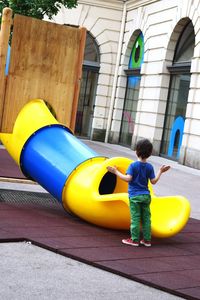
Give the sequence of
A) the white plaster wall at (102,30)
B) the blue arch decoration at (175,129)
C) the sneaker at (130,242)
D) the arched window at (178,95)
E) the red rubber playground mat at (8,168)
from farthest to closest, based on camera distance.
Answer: the white plaster wall at (102,30)
the blue arch decoration at (175,129)
the arched window at (178,95)
the red rubber playground mat at (8,168)
the sneaker at (130,242)

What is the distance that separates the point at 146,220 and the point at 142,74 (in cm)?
1712

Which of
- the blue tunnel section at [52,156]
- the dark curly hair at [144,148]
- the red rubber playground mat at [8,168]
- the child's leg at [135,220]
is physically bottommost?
the red rubber playground mat at [8,168]

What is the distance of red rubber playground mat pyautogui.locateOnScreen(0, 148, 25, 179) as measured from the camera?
10909mm

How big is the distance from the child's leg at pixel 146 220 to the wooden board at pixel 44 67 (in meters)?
3.30

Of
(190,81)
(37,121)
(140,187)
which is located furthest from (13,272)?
(190,81)

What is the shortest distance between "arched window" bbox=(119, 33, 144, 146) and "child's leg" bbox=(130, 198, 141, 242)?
1797cm

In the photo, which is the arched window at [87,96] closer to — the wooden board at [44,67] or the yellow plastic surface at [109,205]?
the wooden board at [44,67]

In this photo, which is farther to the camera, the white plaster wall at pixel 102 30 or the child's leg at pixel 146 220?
the white plaster wall at pixel 102 30

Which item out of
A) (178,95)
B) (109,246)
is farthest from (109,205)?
(178,95)

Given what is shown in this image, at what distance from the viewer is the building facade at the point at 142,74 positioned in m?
19.7

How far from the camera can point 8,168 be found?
12.0m

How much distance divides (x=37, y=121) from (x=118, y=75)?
17.9 meters

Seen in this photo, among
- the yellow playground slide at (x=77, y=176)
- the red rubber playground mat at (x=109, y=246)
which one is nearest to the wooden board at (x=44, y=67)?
the yellow playground slide at (x=77, y=176)

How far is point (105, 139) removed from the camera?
26.4 meters
